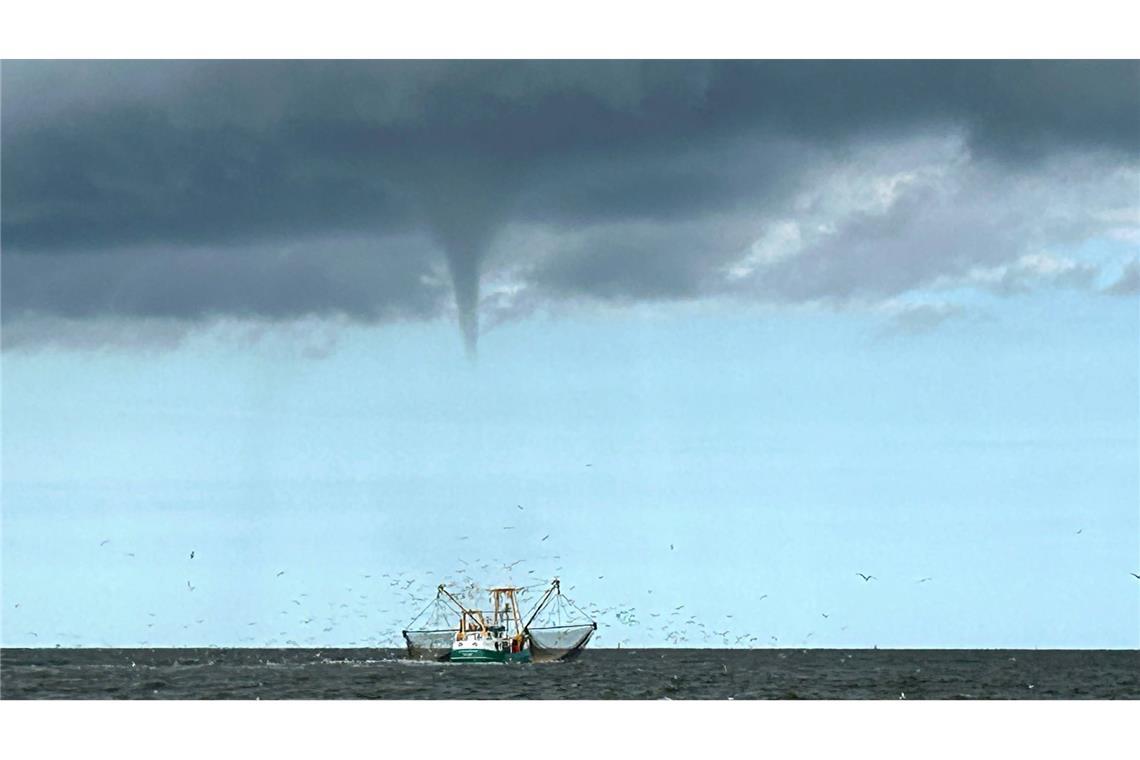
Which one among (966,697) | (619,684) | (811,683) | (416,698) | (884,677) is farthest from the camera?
(884,677)

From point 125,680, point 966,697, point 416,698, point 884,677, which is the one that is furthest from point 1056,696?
point 125,680

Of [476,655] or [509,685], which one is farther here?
[476,655]

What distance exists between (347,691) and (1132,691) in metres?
85.7

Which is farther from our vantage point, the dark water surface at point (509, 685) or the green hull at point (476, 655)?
the green hull at point (476, 655)

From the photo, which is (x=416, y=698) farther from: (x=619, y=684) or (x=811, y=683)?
(x=811, y=683)

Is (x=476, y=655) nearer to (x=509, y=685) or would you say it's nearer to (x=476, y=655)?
(x=476, y=655)

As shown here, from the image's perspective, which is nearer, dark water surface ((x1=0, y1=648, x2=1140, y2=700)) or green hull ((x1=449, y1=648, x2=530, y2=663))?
dark water surface ((x1=0, y1=648, x2=1140, y2=700))

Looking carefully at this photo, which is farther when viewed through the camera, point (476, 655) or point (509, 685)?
point (476, 655)

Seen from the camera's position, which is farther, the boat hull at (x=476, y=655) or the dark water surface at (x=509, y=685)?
the boat hull at (x=476, y=655)

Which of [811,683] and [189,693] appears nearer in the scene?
[189,693]

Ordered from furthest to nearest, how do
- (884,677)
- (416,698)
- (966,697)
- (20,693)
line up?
(884,677)
(966,697)
(20,693)
(416,698)

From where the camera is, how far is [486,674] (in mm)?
163250

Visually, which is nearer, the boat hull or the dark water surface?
the dark water surface

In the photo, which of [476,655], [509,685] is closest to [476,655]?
[476,655]
